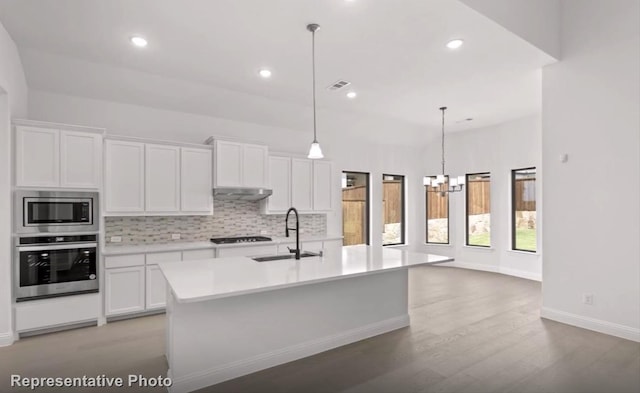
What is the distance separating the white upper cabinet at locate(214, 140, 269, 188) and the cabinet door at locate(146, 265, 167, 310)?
1476mm

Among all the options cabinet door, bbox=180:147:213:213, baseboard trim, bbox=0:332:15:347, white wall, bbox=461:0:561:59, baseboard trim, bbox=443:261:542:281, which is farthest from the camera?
baseboard trim, bbox=443:261:542:281

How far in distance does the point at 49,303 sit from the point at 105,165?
1684mm

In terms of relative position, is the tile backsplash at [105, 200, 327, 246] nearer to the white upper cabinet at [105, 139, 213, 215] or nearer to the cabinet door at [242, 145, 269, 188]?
the white upper cabinet at [105, 139, 213, 215]

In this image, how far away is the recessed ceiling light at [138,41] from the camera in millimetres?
3470

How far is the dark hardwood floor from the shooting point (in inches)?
107

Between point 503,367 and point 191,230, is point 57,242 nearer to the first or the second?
point 191,230

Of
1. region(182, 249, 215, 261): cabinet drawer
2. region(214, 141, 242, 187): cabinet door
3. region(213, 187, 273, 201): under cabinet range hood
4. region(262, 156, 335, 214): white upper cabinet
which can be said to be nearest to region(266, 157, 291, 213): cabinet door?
region(262, 156, 335, 214): white upper cabinet

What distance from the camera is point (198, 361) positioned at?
2680 mm

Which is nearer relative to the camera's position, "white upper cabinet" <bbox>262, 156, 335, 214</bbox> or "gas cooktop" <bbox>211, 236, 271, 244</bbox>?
"gas cooktop" <bbox>211, 236, 271, 244</bbox>

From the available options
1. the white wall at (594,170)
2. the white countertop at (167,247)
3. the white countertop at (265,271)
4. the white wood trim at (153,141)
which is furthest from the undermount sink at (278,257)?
the white wall at (594,170)

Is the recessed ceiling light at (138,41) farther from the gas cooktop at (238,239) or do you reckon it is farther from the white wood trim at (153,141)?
the gas cooktop at (238,239)

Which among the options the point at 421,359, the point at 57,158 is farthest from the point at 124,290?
the point at 421,359

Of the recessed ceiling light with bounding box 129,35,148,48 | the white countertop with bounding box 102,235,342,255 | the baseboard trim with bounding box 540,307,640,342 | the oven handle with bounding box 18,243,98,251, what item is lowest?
the baseboard trim with bounding box 540,307,640,342

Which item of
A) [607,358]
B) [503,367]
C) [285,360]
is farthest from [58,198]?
[607,358]
